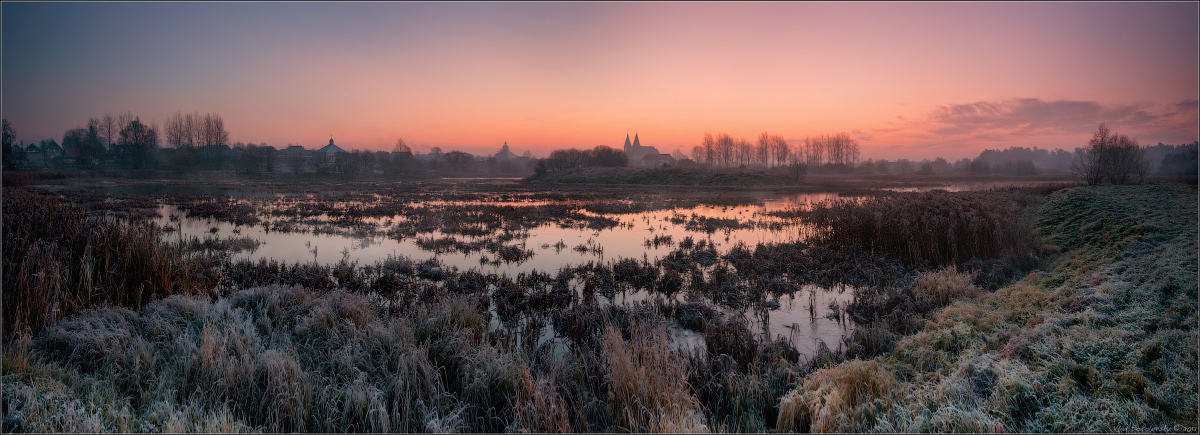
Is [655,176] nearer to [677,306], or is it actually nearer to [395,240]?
[395,240]

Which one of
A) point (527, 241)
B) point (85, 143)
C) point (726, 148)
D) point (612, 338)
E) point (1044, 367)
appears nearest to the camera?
point (1044, 367)

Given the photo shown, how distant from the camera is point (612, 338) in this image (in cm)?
530

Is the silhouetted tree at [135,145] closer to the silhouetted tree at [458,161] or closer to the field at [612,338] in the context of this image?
the silhouetted tree at [458,161]

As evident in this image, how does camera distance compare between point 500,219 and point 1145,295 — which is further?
point 500,219

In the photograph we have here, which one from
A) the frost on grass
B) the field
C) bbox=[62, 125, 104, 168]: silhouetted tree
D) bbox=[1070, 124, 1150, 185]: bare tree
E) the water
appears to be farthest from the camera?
bbox=[62, 125, 104, 168]: silhouetted tree

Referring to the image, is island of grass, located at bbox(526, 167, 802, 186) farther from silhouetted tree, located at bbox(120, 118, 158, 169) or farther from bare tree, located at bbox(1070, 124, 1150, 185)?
silhouetted tree, located at bbox(120, 118, 158, 169)

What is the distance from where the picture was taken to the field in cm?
387

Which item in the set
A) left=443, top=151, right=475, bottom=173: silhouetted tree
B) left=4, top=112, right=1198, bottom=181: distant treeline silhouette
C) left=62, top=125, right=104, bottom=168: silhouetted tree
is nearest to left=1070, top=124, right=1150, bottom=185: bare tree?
left=4, top=112, right=1198, bottom=181: distant treeline silhouette

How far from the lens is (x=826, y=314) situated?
26.3 ft

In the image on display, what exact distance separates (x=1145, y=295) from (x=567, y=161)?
94766mm

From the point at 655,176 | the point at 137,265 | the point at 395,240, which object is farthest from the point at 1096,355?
the point at 655,176

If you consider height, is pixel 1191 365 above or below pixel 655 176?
below

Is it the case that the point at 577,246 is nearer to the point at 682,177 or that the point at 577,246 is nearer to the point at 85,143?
the point at 682,177

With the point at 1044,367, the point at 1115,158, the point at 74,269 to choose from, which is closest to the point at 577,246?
the point at 74,269
